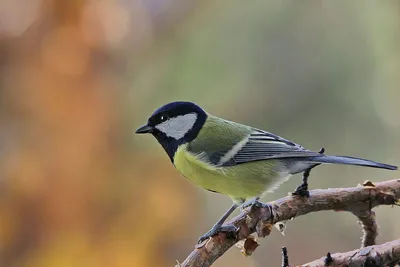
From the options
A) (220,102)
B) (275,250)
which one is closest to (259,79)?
(220,102)

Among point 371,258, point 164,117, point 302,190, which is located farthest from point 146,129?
point 371,258

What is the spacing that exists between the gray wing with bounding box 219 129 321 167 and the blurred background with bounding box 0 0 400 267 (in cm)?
44

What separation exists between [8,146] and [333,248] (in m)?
0.91

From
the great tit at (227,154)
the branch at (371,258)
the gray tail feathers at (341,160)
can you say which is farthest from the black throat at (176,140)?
the branch at (371,258)

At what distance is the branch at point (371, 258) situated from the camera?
0.72 meters

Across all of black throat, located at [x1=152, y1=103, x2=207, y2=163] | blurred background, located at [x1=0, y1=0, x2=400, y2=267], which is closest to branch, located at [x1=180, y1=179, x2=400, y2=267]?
black throat, located at [x1=152, y1=103, x2=207, y2=163]

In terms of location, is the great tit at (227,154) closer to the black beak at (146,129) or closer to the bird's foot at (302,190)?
the black beak at (146,129)

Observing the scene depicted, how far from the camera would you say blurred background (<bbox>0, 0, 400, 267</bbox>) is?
1383 mm

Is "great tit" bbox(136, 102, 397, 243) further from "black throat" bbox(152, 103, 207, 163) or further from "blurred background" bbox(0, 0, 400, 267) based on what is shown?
"blurred background" bbox(0, 0, 400, 267)

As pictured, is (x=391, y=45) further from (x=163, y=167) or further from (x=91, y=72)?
(x=91, y=72)

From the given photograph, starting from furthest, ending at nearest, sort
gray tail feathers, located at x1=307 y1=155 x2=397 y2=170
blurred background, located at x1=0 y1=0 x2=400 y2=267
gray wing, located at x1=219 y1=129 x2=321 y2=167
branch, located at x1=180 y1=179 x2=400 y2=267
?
blurred background, located at x1=0 y1=0 x2=400 y2=267, gray wing, located at x1=219 y1=129 x2=321 y2=167, gray tail feathers, located at x1=307 y1=155 x2=397 y2=170, branch, located at x1=180 y1=179 x2=400 y2=267

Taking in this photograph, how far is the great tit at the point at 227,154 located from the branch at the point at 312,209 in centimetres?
6

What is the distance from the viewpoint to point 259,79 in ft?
5.31

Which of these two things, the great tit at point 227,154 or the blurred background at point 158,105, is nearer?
the great tit at point 227,154
